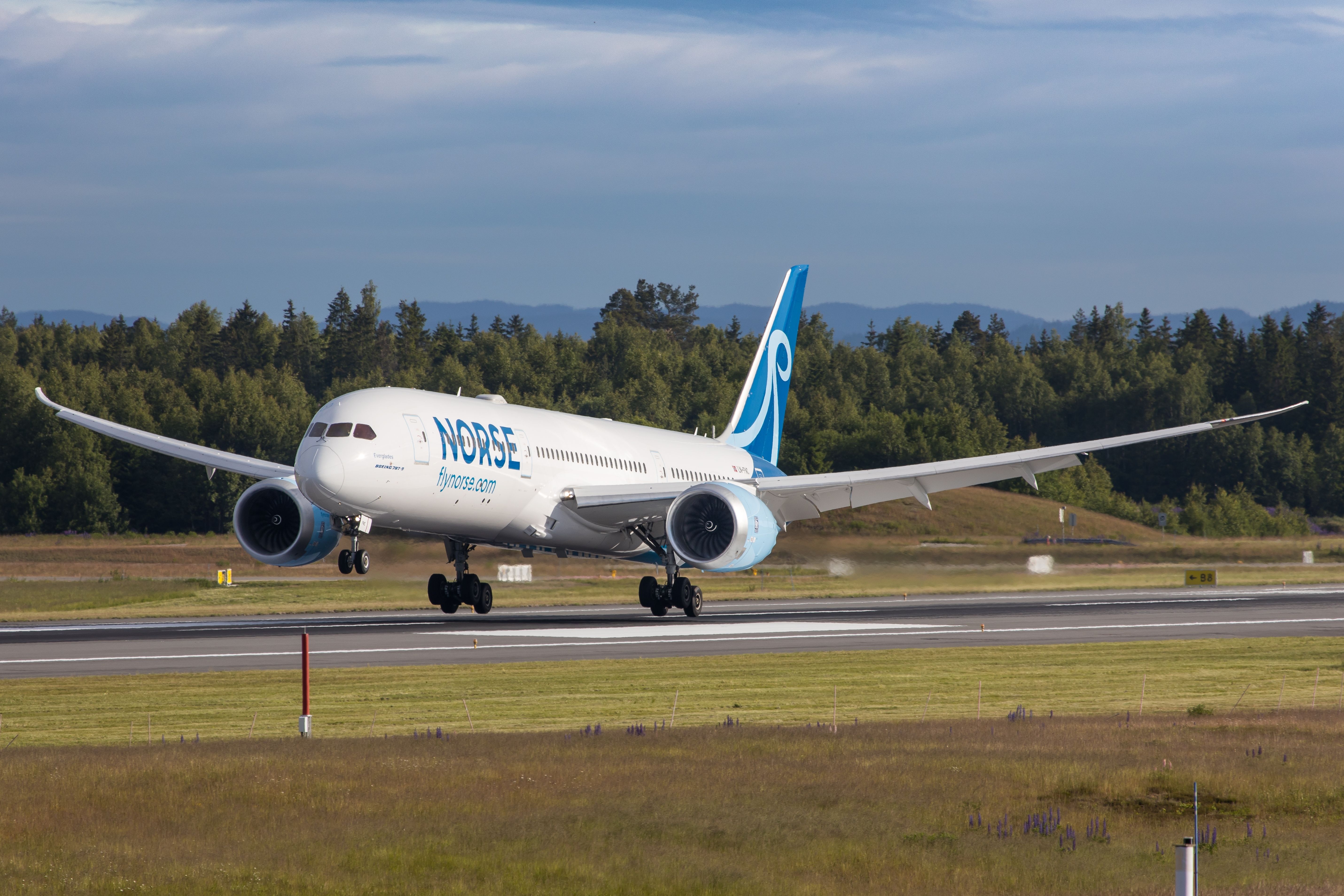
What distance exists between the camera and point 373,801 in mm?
15695

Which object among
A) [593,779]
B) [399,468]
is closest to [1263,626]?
[399,468]

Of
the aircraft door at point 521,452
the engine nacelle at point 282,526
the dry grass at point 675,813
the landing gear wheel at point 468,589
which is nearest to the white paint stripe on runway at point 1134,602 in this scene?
the landing gear wheel at point 468,589

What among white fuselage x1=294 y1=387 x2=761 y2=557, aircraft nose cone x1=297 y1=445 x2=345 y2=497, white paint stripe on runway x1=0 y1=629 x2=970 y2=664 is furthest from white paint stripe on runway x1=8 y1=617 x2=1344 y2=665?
aircraft nose cone x1=297 y1=445 x2=345 y2=497

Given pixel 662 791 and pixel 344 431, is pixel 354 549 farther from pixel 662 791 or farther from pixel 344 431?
pixel 662 791

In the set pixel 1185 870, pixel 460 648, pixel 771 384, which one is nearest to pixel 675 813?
pixel 1185 870

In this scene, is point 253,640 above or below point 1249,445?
below

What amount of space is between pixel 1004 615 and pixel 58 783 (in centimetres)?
3718

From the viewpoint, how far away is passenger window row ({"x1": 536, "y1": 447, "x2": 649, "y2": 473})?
136 feet

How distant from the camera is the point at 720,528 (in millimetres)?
40750

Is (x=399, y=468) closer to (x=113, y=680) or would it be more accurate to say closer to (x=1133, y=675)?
(x=113, y=680)

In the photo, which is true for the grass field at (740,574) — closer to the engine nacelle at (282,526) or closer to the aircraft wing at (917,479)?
the engine nacelle at (282,526)

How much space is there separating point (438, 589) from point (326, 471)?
9998 millimetres

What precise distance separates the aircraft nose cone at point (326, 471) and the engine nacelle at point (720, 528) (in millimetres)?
10325

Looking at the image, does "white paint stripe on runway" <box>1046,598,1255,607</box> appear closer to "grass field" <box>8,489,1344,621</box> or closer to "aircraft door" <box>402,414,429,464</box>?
"grass field" <box>8,489,1344,621</box>
